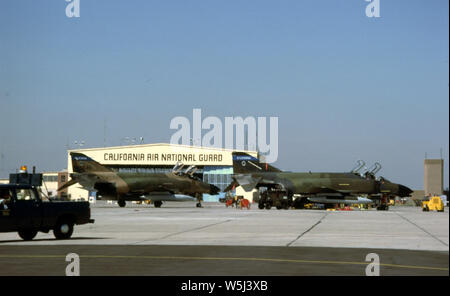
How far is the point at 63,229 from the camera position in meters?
24.3

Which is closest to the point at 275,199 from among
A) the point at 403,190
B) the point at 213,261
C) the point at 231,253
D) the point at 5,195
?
the point at 403,190

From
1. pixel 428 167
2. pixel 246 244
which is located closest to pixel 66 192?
pixel 428 167

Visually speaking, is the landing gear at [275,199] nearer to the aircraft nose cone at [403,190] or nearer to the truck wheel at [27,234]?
the aircraft nose cone at [403,190]

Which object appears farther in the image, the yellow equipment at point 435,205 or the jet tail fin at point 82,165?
the jet tail fin at point 82,165

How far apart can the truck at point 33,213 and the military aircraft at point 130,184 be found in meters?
48.4

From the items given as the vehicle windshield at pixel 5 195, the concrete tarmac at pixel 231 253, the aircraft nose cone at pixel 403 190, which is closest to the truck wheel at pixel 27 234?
the concrete tarmac at pixel 231 253

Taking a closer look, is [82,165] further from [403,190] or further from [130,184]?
[403,190]

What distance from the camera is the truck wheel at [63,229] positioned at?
24.2m

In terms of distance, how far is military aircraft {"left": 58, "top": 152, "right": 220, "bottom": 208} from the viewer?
72.9m

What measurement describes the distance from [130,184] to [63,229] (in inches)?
1943

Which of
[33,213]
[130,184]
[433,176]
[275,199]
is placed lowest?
[433,176]
